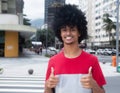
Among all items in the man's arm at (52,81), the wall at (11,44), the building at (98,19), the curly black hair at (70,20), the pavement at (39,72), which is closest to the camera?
the man's arm at (52,81)

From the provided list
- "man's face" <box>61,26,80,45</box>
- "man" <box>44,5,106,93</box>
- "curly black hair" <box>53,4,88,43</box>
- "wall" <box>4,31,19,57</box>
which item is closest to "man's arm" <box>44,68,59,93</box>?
"man" <box>44,5,106,93</box>

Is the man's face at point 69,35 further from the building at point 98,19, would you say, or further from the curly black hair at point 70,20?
the building at point 98,19

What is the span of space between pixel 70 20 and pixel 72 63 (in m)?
0.45

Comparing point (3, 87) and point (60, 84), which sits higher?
point (60, 84)

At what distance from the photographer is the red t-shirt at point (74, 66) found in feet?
11.8

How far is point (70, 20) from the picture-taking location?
3.80 m

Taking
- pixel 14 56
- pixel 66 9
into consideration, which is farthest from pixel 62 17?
pixel 14 56

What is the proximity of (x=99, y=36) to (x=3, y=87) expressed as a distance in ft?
329

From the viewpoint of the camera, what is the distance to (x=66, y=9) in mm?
3904

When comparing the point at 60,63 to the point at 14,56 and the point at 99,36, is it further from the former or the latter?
the point at 99,36

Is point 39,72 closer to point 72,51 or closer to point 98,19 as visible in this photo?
point 72,51

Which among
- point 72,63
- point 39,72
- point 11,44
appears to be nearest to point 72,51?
point 72,63

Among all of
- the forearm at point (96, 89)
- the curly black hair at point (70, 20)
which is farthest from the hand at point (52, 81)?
the curly black hair at point (70, 20)

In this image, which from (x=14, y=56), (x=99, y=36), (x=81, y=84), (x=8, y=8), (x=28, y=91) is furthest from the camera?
(x=99, y=36)
